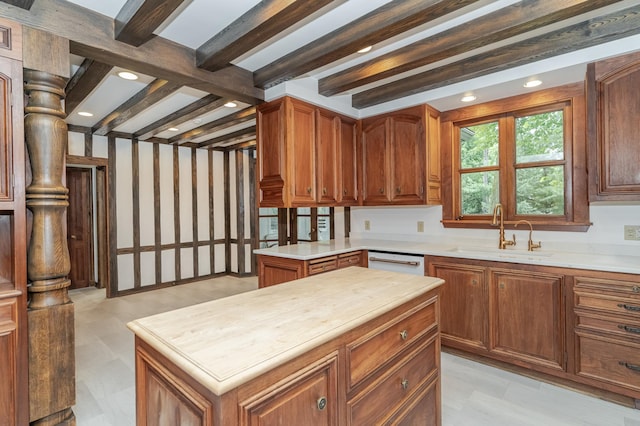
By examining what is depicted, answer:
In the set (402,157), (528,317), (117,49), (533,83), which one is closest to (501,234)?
(528,317)

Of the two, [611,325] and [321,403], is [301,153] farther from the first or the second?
[611,325]

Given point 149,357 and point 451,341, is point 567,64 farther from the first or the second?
point 149,357

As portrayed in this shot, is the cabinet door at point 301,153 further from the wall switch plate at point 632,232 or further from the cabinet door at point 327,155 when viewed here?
the wall switch plate at point 632,232

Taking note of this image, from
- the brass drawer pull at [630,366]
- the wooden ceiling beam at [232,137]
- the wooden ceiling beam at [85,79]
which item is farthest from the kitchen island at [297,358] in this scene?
the wooden ceiling beam at [232,137]

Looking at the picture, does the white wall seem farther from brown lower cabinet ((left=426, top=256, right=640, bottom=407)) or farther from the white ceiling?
the white ceiling

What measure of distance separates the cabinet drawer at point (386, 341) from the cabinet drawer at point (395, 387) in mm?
67

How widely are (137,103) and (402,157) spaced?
2.97 metres

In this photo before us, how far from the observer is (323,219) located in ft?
15.1

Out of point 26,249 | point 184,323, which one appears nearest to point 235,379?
point 184,323

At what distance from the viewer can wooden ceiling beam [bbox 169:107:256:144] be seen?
3885mm

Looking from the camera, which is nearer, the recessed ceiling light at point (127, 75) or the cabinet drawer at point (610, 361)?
the cabinet drawer at point (610, 361)

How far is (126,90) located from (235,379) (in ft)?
11.6

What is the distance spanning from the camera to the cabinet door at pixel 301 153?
303 cm

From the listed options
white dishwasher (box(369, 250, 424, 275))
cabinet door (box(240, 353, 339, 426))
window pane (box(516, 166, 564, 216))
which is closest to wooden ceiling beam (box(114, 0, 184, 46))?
cabinet door (box(240, 353, 339, 426))
